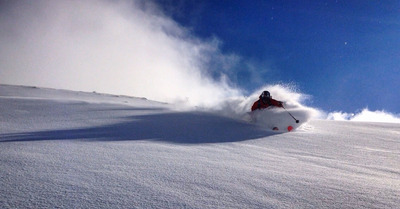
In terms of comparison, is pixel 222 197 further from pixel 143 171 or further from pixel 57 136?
pixel 57 136

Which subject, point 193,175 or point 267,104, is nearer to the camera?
point 193,175

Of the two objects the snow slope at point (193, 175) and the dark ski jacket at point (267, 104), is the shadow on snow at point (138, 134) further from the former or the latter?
the dark ski jacket at point (267, 104)

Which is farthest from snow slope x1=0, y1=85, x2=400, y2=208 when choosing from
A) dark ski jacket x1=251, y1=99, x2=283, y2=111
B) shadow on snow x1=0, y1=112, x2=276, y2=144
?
dark ski jacket x1=251, y1=99, x2=283, y2=111

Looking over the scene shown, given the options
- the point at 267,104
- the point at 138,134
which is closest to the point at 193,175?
the point at 138,134

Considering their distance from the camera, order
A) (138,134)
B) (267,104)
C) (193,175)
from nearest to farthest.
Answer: (193,175) → (138,134) → (267,104)

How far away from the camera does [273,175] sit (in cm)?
236

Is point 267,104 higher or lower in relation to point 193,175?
higher

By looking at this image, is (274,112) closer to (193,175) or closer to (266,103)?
(266,103)

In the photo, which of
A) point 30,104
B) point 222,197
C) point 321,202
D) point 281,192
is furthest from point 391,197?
point 30,104

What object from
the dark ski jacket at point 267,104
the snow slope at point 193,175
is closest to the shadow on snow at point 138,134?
the snow slope at point 193,175

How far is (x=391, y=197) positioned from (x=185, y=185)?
160cm

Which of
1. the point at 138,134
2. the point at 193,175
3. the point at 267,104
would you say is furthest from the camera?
the point at 267,104

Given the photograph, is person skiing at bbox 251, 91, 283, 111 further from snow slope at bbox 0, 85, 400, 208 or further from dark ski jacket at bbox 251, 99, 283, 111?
snow slope at bbox 0, 85, 400, 208

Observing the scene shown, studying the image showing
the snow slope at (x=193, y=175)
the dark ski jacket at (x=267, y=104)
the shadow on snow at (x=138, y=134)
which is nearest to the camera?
the snow slope at (x=193, y=175)
